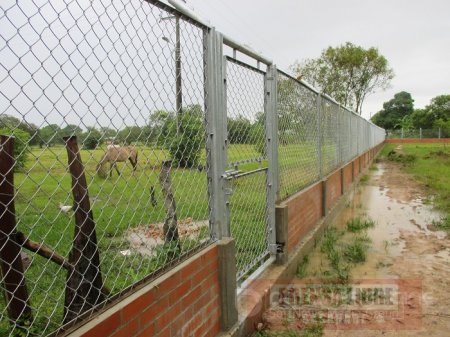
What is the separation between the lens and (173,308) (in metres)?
2.24

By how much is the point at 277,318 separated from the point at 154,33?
8.36 feet

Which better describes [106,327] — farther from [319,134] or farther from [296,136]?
[319,134]

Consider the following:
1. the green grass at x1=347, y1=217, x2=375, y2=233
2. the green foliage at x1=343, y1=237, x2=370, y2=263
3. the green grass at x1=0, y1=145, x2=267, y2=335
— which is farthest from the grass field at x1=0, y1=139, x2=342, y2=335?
the green grass at x1=347, y1=217, x2=375, y2=233

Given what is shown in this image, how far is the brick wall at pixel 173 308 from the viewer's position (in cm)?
181

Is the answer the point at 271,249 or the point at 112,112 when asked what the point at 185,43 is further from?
the point at 271,249

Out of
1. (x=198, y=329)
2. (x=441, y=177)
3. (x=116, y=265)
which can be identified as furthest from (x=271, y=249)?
(x=441, y=177)

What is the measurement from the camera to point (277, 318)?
11.5 feet

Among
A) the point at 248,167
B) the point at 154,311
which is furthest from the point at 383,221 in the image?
the point at 154,311

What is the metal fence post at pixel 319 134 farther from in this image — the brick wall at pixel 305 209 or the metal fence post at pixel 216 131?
the metal fence post at pixel 216 131

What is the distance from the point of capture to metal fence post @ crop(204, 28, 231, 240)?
273cm

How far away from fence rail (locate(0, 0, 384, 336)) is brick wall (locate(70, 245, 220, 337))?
95 mm

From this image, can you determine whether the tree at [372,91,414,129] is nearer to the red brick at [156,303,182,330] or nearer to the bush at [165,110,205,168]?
the bush at [165,110,205,168]

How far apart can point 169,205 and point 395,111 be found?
89.4m

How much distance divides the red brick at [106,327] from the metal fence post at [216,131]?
1145mm
